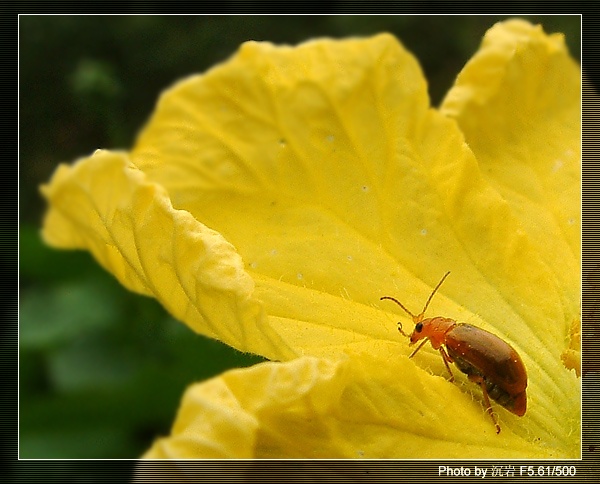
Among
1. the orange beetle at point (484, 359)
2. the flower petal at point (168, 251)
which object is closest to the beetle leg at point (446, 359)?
the orange beetle at point (484, 359)

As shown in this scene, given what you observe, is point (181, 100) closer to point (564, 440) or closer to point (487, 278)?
point (487, 278)

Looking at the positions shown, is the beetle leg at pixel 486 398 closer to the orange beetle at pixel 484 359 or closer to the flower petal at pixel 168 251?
the orange beetle at pixel 484 359

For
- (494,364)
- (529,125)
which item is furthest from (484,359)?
(529,125)

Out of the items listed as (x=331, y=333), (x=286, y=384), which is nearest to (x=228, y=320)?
(x=286, y=384)

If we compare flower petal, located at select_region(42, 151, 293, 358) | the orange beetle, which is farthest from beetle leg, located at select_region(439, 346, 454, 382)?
flower petal, located at select_region(42, 151, 293, 358)

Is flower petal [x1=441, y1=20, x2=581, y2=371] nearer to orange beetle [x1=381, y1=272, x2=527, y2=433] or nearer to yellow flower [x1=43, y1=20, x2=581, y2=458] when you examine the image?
yellow flower [x1=43, y1=20, x2=581, y2=458]

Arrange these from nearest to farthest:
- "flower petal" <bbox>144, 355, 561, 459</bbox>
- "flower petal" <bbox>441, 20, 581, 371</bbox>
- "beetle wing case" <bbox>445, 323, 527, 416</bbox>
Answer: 1. "flower petal" <bbox>144, 355, 561, 459</bbox>
2. "beetle wing case" <bbox>445, 323, 527, 416</bbox>
3. "flower petal" <bbox>441, 20, 581, 371</bbox>

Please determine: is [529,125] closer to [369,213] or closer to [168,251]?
[369,213]
